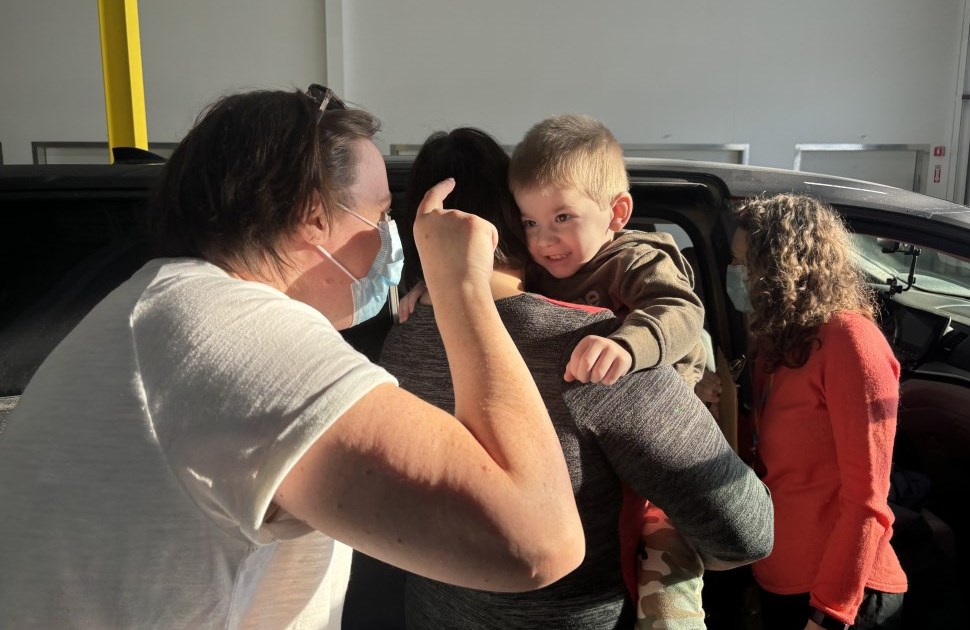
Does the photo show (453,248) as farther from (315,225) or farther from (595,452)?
(595,452)

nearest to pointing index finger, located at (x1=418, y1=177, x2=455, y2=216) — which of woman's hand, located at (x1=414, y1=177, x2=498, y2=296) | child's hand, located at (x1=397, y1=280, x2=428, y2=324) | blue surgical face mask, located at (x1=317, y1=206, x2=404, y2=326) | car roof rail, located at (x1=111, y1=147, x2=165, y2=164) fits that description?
woman's hand, located at (x1=414, y1=177, x2=498, y2=296)

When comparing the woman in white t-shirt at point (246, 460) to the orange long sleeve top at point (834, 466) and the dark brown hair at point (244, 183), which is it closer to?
the dark brown hair at point (244, 183)

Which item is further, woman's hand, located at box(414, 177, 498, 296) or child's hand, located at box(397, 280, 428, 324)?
child's hand, located at box(397, 280, 428, 324)

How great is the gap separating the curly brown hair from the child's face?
473mm

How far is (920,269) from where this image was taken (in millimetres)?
3262

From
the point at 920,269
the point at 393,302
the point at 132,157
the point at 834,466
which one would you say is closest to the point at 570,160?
the point at 393,302

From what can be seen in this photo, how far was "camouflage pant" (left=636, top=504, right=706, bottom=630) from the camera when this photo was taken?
133 cm

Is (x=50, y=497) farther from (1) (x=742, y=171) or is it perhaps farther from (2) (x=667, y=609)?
(1) (x=742, y=171)

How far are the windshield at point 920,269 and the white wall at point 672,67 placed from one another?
5520mm

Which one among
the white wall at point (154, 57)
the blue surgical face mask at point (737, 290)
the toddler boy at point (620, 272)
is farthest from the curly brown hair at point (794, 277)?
the white wall at point (154, 57)

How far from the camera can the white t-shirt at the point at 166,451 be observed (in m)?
0.75

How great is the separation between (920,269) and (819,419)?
1.87 m

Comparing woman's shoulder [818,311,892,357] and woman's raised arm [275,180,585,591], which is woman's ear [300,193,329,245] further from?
woman's shoulder [818,311,892,357]

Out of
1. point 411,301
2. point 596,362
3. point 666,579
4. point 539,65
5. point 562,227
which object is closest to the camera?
point 596,362
